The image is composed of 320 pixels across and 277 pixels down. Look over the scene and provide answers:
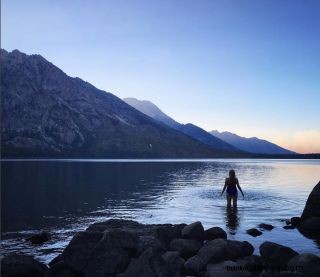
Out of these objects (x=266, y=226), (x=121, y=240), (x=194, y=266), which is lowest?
(x=266, y=226)

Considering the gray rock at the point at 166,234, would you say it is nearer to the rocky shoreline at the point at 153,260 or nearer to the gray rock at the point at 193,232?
the gray rock at the point at 193,232

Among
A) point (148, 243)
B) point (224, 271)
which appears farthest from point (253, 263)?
point (148, 243)

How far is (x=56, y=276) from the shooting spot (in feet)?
61.0

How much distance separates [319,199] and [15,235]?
82.1 ft

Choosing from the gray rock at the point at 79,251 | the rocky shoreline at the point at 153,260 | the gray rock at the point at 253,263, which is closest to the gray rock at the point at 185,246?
the rocky shoreline at the point at 153,260

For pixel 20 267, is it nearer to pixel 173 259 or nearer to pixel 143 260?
pixel 143 260

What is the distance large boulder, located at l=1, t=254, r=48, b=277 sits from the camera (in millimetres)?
18391

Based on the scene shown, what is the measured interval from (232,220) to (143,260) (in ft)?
63.1

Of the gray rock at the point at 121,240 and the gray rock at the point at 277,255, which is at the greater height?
the gray rock at the point at 121,240

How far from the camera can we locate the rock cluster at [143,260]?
55.3 ft

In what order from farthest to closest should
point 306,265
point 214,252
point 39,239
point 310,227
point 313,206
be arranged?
point 313,206 → point 310,227 → point 39,239 → point 214,252 → point 306,265

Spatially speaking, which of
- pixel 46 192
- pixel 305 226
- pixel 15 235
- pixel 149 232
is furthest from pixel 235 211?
pixel 46 192

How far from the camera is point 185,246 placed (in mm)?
21984

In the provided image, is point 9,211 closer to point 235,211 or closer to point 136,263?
point 235,211
